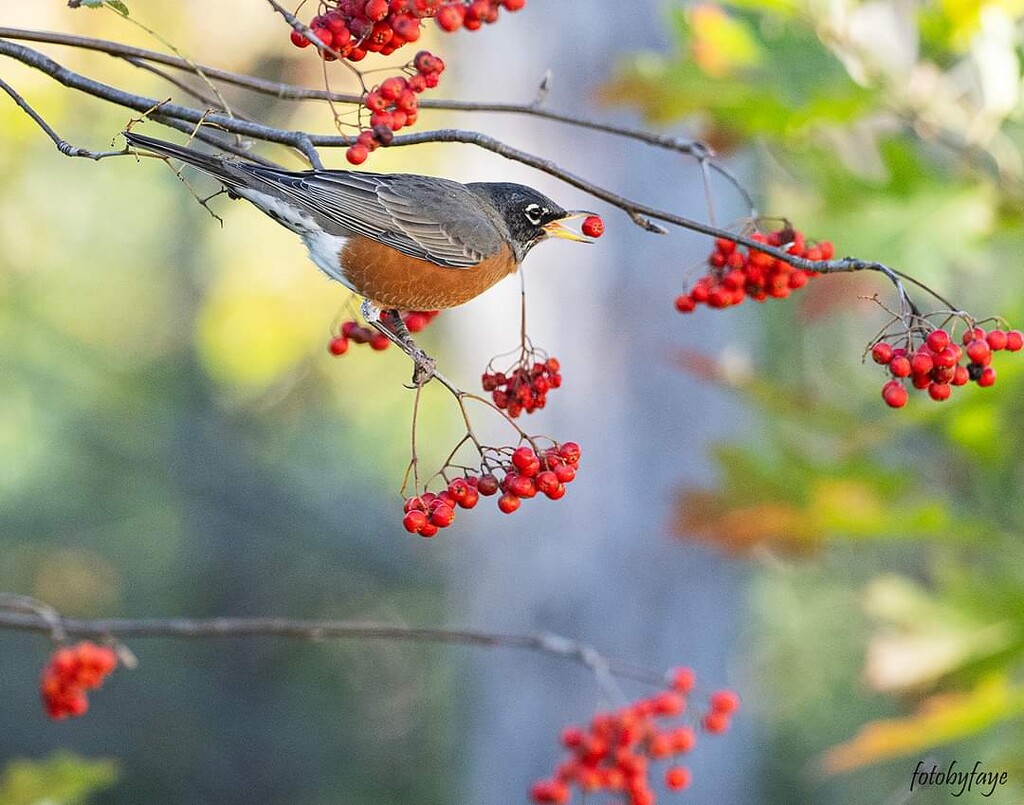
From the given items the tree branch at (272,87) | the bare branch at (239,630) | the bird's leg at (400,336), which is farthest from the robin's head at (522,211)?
the bare branch at (239,630)

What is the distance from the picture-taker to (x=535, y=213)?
8.51ft

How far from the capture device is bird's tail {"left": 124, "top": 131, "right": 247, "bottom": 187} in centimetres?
154

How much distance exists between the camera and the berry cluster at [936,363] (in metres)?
1.57

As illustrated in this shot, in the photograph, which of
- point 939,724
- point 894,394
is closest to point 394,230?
point 894,394

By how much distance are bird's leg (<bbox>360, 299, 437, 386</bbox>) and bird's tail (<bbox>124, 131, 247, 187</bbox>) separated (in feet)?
1.04

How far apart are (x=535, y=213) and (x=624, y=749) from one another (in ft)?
3.73

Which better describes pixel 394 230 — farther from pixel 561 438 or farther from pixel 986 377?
pixel 561 438

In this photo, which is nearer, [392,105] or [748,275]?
[392,105]

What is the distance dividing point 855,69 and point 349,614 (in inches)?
243

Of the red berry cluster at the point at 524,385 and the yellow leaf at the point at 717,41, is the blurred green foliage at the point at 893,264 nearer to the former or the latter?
the yellow leaf at the point at 717,41

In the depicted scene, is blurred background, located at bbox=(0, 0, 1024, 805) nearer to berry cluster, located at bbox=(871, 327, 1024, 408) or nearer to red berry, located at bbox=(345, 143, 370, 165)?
berry cluster, located at bbox=(871, 327, 1024, 408)

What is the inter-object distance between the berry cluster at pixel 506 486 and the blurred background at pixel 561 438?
766 millimetres

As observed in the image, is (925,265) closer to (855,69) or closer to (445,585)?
(855,69)

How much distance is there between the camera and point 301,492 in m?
8.78
